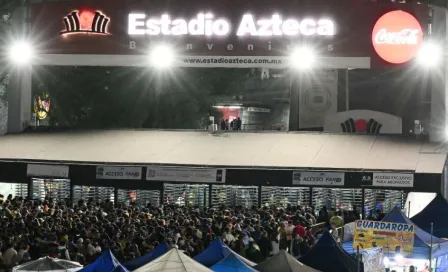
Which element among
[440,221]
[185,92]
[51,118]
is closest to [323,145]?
[440,221]

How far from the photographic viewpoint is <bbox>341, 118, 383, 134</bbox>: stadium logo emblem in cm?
3469

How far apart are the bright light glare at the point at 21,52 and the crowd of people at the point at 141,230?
9.85 meters

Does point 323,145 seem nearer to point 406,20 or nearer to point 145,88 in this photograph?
point 406,20

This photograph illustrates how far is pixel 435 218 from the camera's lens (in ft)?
75.0

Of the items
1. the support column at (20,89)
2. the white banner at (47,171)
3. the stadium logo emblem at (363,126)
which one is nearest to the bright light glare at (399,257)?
the white banner at (47,171)

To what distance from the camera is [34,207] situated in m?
27.1

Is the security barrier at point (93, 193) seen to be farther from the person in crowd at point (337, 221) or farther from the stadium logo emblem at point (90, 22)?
the person in crowd at point (337, 221)

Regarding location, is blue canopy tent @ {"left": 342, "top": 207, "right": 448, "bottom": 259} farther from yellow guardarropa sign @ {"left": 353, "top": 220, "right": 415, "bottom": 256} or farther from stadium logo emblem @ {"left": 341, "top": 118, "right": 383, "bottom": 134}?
stadium logo emblem @ {"left": 341, "top": 118, "right": 383, "bottom": 134}

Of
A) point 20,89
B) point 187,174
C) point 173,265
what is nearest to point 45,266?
Result: point 173,265

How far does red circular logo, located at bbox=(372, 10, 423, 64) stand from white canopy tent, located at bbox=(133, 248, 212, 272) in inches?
801

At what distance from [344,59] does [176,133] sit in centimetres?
656

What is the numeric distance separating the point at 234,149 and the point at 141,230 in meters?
10.6

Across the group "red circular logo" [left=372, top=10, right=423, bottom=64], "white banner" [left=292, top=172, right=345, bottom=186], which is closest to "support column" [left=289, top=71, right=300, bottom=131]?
"red circular logo" [left=372, top=10, right=423, bottom=64]

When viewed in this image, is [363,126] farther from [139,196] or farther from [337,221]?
[337,221]
